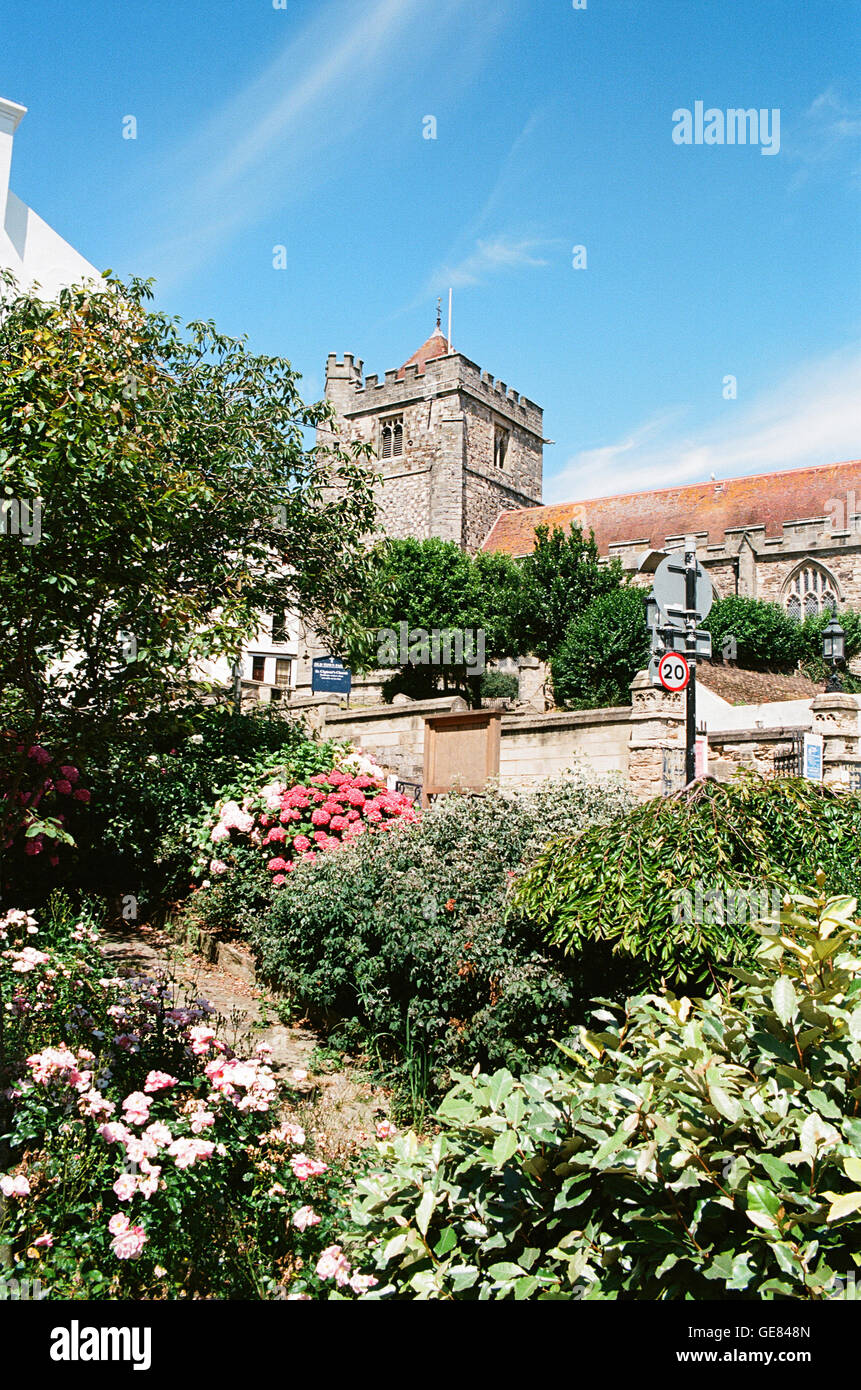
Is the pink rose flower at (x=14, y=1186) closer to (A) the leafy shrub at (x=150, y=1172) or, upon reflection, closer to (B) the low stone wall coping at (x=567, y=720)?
(A) the leafy shrub at (x=150, y=1172)

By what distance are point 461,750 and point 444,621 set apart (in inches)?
932

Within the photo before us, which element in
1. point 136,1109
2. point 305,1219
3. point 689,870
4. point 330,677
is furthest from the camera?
point 330,677

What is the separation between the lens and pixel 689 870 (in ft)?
16.2

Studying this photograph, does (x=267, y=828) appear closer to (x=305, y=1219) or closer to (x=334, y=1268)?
(x=305, y=1219)

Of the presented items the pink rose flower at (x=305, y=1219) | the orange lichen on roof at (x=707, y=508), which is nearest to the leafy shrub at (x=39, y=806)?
the pink rose flower at (x=305, y=1219)

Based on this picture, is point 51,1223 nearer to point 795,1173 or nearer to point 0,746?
point 795,1173

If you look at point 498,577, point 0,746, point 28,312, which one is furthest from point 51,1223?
point 498,577

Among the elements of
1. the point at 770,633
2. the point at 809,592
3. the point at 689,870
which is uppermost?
the point at 809,592

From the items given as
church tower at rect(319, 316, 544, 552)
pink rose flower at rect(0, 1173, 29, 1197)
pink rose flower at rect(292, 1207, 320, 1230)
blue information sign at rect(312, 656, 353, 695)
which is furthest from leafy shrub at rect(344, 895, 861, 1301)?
church tower at rect(319, 316, 544, 552)

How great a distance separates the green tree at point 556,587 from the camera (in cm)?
3325

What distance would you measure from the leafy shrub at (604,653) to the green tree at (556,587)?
2.28 meters

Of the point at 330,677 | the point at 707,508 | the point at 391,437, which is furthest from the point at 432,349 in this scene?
the point at 330,677

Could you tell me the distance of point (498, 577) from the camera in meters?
36.5
